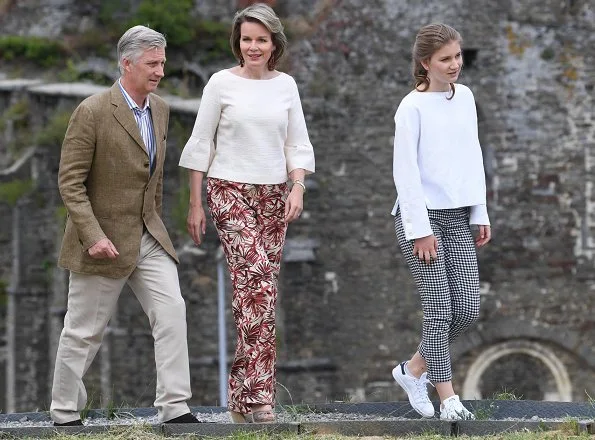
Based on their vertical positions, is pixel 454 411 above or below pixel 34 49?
below

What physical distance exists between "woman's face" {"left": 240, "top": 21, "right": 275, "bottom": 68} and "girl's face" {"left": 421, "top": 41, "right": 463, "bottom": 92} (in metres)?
0.82

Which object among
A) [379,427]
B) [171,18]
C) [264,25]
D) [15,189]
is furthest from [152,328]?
[15,189]

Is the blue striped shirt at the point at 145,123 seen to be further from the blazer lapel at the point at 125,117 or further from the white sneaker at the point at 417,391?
the white sneaker at the point at 417,391

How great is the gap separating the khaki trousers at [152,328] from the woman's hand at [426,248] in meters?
1.23

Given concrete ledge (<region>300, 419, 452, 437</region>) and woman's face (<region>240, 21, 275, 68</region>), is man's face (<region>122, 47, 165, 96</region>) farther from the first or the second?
concrete ledge (<region>300, 419, 452, 437</region>)

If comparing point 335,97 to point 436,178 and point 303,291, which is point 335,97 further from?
point 436,178

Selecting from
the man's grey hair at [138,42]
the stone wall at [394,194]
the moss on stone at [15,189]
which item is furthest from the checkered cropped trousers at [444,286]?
the moss on stone at [15,189]

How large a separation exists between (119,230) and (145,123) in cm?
57

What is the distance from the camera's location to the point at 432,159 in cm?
865

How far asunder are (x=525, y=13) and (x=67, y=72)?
243 inches

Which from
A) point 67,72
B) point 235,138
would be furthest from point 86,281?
point 67,72

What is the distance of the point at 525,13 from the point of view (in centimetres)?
2119

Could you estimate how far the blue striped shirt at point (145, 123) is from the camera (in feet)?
28.1

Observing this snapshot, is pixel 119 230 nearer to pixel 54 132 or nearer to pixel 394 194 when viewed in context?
pixel 394 194
